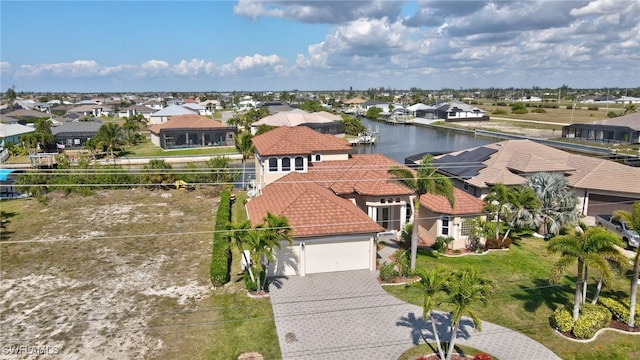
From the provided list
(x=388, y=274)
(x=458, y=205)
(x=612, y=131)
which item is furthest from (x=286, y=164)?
(x=612, y=131)

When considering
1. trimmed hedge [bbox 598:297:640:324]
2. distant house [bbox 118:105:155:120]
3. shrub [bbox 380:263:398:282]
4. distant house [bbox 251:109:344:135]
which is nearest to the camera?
trimmed hedge [bbox 598:297:640:324]

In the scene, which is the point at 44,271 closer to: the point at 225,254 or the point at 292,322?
the point at 225,254

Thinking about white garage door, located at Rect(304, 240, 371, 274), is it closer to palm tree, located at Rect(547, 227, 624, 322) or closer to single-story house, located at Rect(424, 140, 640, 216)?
palm tree, located at Rect(547, 227, 624, 322)

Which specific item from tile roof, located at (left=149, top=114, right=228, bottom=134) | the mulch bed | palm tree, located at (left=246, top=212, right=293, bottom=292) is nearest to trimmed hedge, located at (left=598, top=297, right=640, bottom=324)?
the mulch bed

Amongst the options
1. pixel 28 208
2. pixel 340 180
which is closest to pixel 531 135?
pixel 340 180

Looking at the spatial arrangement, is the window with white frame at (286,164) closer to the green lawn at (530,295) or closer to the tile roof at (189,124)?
the green lawn at (530,295)

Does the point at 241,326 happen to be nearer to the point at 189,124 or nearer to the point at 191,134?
the point at 191,134
